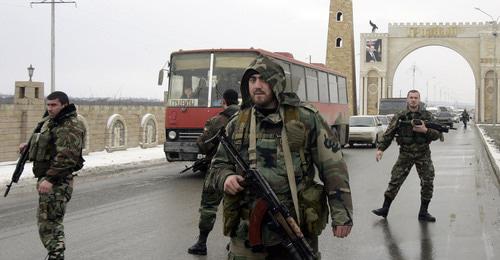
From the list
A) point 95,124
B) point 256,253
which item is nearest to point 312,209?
point 256,253

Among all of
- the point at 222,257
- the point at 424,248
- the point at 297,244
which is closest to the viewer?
the point at 297,244

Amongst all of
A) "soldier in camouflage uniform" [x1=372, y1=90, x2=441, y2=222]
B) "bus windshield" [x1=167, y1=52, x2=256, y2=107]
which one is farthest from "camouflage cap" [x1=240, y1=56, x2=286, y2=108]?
"bus windshield" [x1=167, y1=52, x2=256, y2=107]

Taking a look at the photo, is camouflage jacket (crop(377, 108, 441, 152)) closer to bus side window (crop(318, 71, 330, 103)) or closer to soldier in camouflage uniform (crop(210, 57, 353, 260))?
soldier in camouflage uniform (crop(210, 57, 353, 260))

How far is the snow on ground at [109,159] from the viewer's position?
1435 centimetres

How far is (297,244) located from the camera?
3.26 metres

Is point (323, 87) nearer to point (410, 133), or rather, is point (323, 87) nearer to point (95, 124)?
point (95, 124)

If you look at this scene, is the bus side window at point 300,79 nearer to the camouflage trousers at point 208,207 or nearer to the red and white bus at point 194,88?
the red and white bus at point 194,88

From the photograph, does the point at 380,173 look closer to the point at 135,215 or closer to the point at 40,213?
the point at 135,215

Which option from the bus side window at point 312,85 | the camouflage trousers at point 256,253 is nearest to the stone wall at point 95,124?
the bus side window at point 312,85

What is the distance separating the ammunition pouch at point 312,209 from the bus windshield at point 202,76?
999 cm

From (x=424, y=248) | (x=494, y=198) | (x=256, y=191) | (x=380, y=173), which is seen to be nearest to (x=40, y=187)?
(x=256, y=191)

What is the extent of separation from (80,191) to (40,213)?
6.36 metres

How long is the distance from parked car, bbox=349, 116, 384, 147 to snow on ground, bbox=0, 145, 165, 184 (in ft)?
29.7

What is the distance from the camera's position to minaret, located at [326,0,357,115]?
4881 centimetres
